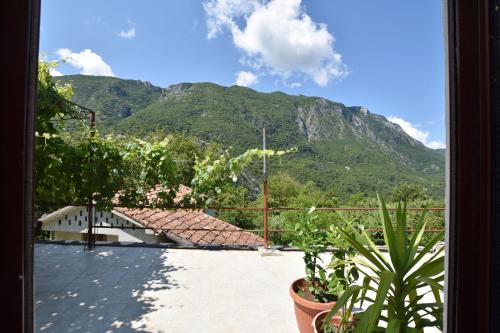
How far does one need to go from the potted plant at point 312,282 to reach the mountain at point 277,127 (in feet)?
55.4

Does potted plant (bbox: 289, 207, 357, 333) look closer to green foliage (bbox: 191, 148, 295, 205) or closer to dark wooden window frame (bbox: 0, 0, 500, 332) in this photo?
dark wooden window frame (bbox: 0, 0, 500, 332)

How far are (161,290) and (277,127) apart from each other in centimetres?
2264

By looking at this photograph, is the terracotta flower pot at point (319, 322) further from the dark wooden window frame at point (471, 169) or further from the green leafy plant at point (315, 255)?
the dark wooden window frame at point (471, 169)

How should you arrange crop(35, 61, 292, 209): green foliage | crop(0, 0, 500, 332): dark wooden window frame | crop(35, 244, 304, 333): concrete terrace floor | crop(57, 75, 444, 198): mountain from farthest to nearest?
crop(57, 75, 444, 198): mountain, crop(35, 61, 292, 209): green foliage, crop(35, 244, 304, 333): concrete terrace floor, crop(0, 0, 500, 332): dark wooden window frame

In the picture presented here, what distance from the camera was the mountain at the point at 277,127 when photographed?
2012 centimetres

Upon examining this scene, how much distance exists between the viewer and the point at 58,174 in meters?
3.94

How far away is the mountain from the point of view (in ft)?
66.0

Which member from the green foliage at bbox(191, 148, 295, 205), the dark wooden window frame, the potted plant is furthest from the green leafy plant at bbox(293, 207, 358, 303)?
the green foliage at bbox(191, 148, 295, 205)

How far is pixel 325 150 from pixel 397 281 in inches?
923

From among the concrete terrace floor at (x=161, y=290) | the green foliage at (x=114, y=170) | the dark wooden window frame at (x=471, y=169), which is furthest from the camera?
the green foliage at (x=114, y=170)

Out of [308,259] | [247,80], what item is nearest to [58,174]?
[308,259]

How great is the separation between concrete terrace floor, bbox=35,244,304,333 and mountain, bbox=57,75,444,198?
49.1ft

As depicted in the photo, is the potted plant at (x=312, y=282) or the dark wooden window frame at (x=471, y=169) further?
the potted plant at (x=312, y=282)

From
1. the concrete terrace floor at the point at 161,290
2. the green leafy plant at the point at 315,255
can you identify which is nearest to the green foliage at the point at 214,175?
the concrete terrace floor at the point at 161,290
